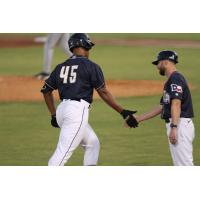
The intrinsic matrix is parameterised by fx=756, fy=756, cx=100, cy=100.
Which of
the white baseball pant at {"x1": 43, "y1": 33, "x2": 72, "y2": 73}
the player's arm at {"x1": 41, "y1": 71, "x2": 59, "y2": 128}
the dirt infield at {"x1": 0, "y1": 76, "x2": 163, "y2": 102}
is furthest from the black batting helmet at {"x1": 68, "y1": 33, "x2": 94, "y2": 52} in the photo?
the white baseball pant at {"x1": 43, "y1": 33, "x2": 72, "y2": 73}

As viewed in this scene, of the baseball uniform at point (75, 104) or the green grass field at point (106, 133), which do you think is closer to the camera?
the baseball uniform at point (75, 104)

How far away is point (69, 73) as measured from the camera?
7414 mm

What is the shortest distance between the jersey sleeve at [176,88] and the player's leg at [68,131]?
88 cm

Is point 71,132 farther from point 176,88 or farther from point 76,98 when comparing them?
point 176,88

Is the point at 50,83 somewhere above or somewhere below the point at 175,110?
above

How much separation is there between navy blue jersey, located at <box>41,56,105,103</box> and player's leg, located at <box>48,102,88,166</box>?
0.13 m

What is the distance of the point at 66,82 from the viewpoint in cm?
742

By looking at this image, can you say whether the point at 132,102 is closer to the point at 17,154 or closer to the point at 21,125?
the point at 21,125

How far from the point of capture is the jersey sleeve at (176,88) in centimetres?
711

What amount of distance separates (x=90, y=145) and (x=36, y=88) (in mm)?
7134

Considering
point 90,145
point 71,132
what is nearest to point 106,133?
point 90,145

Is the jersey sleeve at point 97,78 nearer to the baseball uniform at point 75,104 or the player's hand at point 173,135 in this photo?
the baseball uniform at point 75,104

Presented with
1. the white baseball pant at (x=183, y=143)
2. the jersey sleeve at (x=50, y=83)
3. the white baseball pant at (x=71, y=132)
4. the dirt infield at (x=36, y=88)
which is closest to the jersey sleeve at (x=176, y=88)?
the white baseball pant at (x=183, y=143)

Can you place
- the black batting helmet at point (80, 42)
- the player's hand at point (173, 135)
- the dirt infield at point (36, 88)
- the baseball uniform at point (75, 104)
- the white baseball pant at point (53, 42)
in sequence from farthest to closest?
the white baseball pant at point (53, 42), the dirt infield at point (36, 88), the black batting helmet at point (80, 42), the baseball uniform at point (75, 104), the player's hand at point (173, 135)
